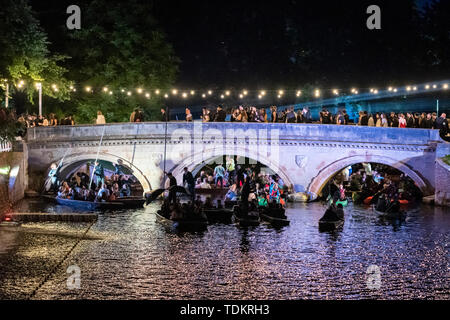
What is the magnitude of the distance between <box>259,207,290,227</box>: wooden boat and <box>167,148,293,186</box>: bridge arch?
22.2 feet

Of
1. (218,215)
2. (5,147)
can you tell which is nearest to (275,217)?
(218,215)

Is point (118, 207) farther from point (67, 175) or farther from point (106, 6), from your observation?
point (106, 6)

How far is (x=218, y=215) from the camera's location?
27234mm

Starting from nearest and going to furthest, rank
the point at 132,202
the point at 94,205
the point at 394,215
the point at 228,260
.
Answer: the point at 228,260 → the point at 394,215 → the point at 94,205 → the point at 132,202

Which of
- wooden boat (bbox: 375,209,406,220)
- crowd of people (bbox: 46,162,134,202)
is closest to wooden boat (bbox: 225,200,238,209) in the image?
crowd of people (bbox: 46,162,134,202)

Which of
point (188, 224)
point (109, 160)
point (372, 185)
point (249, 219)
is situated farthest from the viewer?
point (372, 185)

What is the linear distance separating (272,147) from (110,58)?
1209cm

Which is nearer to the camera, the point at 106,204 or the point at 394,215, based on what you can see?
the point at 394,215

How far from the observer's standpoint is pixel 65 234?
23422 millimetres

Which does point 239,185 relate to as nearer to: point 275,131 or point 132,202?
point 275,131

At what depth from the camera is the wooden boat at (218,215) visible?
27.2 meters

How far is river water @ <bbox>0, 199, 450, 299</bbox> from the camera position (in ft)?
56.4
